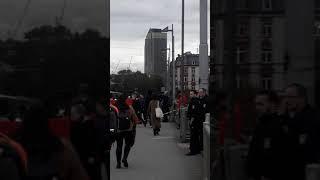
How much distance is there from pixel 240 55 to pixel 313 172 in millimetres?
686

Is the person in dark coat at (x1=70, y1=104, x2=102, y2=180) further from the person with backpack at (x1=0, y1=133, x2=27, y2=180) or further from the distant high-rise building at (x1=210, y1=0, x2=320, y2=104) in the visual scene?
the distant high-rise building at (x1=210, y1=0, x2=320, y2=104)

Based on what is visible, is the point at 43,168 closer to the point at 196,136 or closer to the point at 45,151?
the point at 45,151

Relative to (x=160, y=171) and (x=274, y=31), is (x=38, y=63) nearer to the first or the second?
(x=274, y=31)

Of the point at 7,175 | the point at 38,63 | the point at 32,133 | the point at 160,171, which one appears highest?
the point at 38,63

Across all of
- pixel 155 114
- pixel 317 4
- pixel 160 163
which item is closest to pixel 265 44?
pixel 317 4

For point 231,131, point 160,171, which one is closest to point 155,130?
point 160,171

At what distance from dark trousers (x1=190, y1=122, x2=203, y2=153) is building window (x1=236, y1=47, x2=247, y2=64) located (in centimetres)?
782

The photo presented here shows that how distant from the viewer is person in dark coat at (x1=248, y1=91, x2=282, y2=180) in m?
2.77

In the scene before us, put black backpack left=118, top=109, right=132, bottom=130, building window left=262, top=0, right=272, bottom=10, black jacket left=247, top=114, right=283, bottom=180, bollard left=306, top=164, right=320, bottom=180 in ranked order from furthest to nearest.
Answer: black backpack left=118, top=109, right=132, bottom=130 → building window left=262, top=0, right=272, bottom=10 → black jacket left=247, top=114, right=283, bottom=180 → bollard left=306, top=164, right=320, bottom=180

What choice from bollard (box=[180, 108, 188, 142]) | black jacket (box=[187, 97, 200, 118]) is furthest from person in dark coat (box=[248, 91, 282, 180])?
bollard (box=[180, 108, 188, 142])

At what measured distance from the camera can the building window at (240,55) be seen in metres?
2.91

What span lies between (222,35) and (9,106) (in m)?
1.18

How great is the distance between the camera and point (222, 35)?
3.03m

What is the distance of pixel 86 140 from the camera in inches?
121
